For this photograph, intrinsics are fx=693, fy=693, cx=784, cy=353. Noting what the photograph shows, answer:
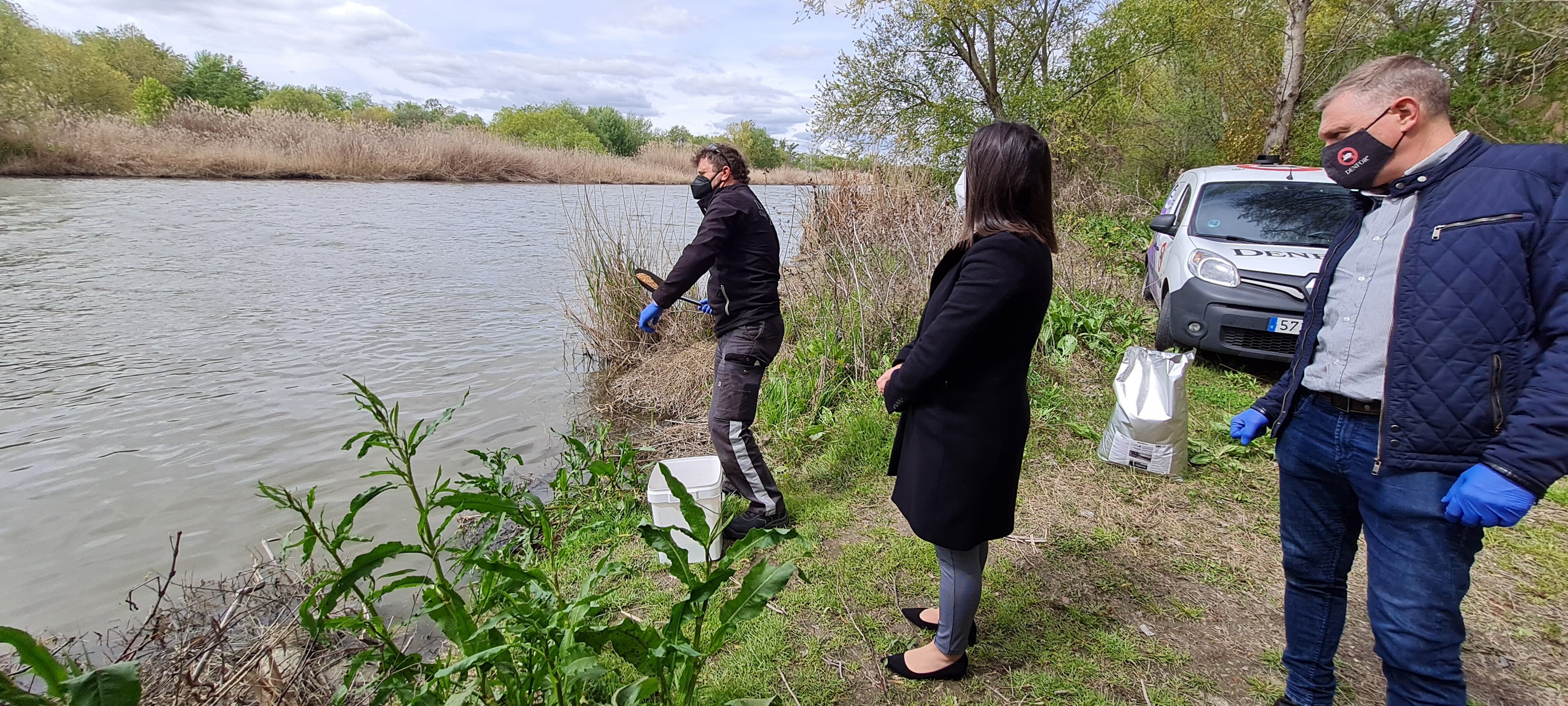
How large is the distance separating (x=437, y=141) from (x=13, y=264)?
1661cm

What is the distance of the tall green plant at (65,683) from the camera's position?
110 cm

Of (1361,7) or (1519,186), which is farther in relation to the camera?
(1361,7)

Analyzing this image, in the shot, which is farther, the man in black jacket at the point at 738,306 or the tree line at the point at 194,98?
the tree line at the point at 194,98

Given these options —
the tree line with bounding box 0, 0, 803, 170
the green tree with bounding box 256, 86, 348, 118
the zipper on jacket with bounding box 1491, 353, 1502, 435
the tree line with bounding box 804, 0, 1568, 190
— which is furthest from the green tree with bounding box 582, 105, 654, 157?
the zipper on jacket with bounding box 1491, 353, 1502, 435

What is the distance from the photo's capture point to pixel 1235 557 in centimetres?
319

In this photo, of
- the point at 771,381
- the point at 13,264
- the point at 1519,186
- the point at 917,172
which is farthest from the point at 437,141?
the point at 1519,186

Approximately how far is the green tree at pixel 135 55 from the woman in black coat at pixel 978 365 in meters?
50.8

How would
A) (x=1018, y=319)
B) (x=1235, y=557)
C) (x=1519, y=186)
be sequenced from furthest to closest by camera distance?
(x=1235, y=557)
(x=1018, y=319)
(x=1519, y=186)

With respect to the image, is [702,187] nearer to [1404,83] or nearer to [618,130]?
[1404,83]

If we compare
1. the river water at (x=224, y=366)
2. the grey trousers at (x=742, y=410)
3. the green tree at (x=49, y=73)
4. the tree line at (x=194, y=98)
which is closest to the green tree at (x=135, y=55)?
the tree line at (x=194, y=98)

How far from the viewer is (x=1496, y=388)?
1499mm

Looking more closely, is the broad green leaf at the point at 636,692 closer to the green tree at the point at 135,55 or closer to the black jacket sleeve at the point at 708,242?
the black jacket sleeve at the point at 708,242

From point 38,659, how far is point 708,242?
104 inches

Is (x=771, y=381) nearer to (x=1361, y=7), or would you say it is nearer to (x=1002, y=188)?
(x=1002, y=188)
